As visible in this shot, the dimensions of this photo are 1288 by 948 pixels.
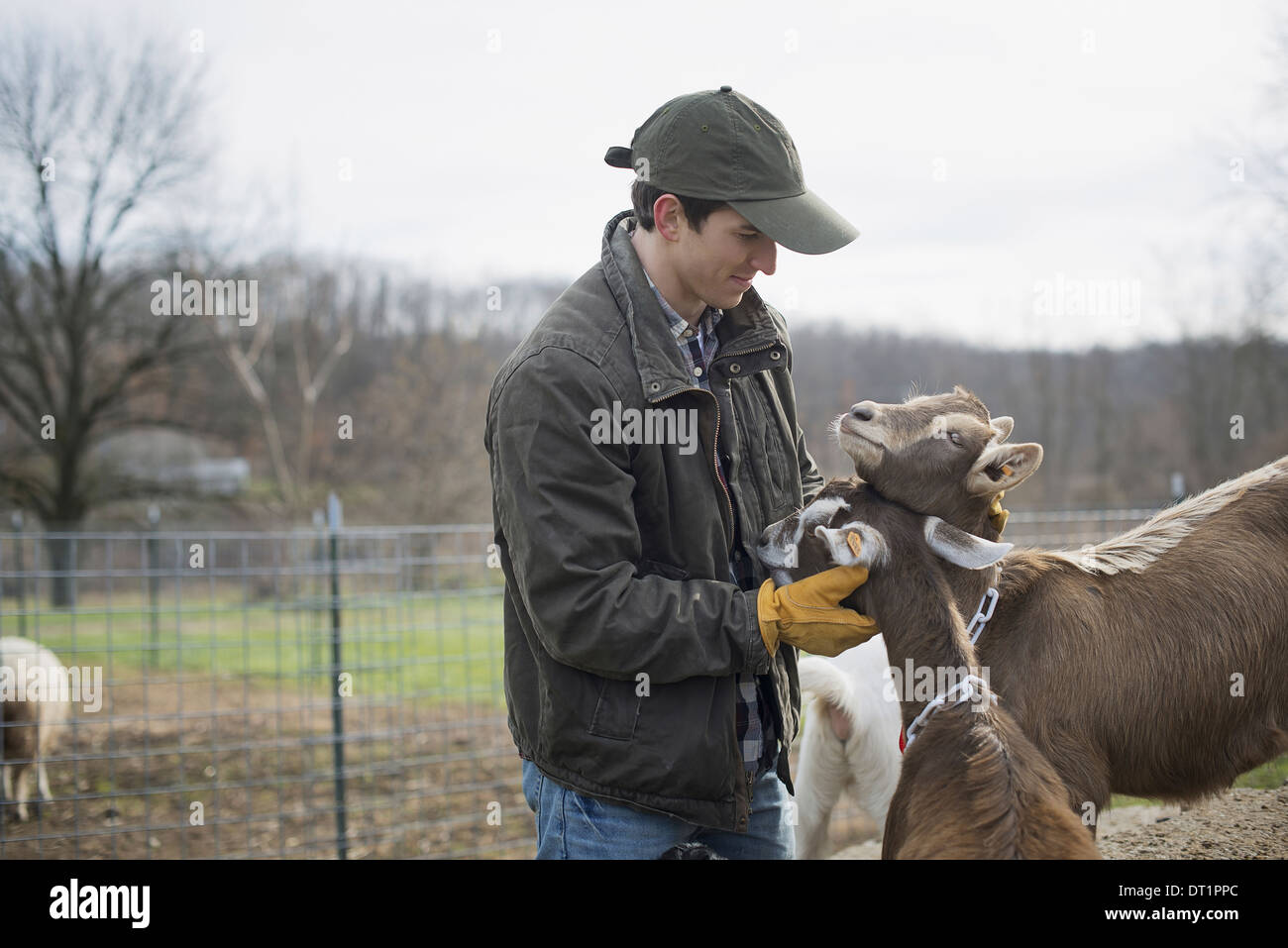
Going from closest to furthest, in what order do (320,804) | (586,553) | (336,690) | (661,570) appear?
(586,553) < (661,570) < (336,690) < (320,804)

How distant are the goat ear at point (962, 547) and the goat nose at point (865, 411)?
14.5 inches

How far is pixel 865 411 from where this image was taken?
2.89m

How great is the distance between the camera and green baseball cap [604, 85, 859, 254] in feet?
8.28

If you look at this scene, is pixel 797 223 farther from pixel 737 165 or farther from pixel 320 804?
pixel 320 804

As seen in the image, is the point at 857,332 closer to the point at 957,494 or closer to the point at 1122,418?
the point at 1122,418

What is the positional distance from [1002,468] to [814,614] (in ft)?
2.50

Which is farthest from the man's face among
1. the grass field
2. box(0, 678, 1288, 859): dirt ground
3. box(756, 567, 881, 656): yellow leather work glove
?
the grass field

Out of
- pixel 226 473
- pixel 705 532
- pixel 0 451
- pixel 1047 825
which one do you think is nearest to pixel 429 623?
pixel 705 532

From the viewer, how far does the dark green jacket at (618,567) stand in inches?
95.0

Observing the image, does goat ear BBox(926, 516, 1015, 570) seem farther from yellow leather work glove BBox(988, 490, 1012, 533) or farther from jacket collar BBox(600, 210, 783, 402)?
jacket collar BBox(600, 210, 783, 402)

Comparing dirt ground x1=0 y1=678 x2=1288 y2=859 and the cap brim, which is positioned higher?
the cap brim

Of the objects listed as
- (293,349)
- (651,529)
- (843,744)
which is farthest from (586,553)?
(293,349)

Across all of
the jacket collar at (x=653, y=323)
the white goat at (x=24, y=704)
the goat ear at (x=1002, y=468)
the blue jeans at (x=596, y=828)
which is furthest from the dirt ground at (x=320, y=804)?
the jacket collar at (x=653, y=323)

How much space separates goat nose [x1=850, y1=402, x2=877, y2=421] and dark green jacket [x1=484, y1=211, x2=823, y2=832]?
0.40 meters
